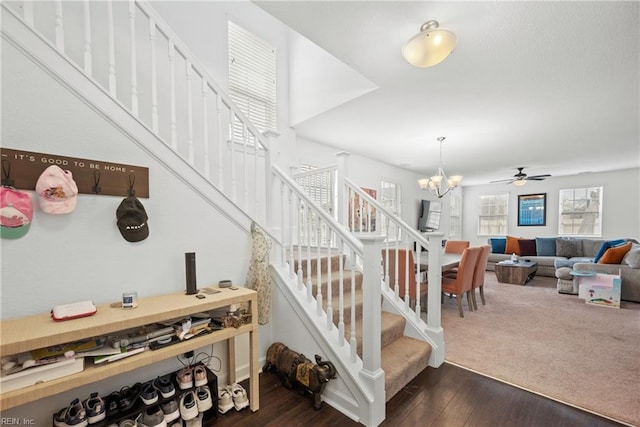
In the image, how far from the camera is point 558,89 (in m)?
2.60

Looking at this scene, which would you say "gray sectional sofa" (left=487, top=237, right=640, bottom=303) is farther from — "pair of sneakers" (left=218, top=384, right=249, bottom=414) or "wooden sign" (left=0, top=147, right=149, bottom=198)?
"wooden sign" (left=0, top=147, right=149, bottom=198)

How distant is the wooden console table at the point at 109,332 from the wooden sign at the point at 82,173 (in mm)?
659

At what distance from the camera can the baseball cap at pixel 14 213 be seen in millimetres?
1162

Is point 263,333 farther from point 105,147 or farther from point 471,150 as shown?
point 471,150

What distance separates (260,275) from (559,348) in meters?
3.16

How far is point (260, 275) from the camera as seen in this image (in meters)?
2.04

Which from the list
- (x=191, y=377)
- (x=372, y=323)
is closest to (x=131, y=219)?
(x=191, y=377)

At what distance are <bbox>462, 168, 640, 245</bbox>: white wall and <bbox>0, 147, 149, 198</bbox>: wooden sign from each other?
9.94 m

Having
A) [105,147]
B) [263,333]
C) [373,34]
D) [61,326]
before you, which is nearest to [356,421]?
[263,333]

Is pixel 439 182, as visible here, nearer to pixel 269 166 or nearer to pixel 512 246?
pixel 269 166

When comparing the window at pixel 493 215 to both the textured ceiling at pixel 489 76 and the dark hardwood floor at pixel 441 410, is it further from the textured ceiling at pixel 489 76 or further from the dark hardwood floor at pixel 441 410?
the dark hardwood floor at pixel 441 410

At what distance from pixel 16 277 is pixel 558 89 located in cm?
445

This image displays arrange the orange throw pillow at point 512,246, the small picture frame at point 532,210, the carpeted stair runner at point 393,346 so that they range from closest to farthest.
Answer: the carpeted stair runner at point 393,346 → the orange throw pillow at point 512,246 → the small picture frame at point 532,210

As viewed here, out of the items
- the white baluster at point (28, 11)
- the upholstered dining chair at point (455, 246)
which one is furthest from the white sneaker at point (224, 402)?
the upholstered dining chair at point (455, 246)
